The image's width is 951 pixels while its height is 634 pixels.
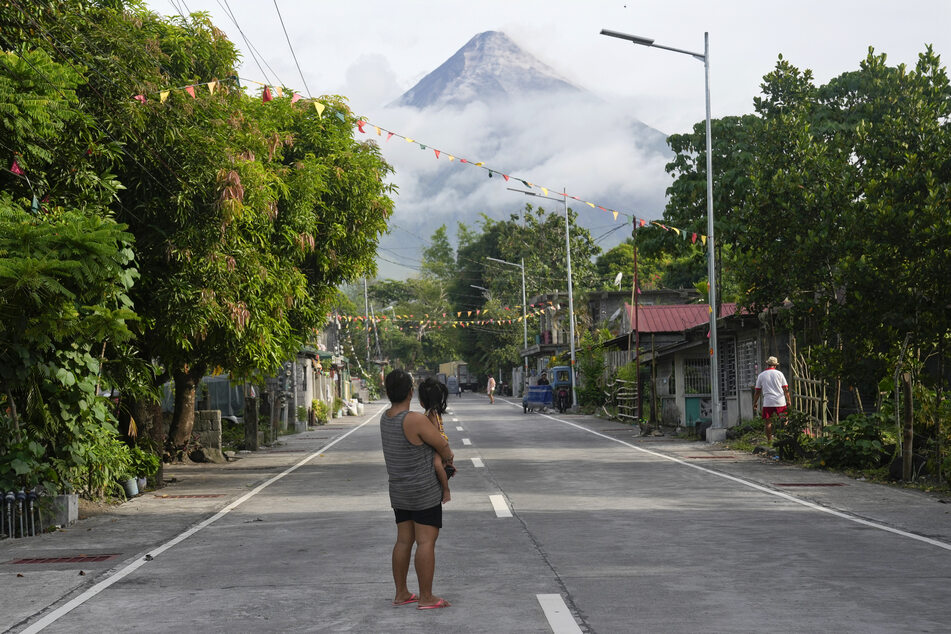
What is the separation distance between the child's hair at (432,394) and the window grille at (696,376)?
27.4 metres

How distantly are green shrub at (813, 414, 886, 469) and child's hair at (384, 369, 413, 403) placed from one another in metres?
13.2

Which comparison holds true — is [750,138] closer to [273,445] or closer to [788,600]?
[273,445]

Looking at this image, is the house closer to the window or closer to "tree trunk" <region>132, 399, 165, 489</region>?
the window

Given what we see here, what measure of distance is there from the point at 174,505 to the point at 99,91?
20.0ft

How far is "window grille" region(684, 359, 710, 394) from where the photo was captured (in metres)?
34.3

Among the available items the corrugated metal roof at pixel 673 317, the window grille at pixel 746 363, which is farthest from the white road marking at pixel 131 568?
the corrugated metal roof at pixel 673 317

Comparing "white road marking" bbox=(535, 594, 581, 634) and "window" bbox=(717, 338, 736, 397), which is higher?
"window" bbox=(717, 338, 736, 397)

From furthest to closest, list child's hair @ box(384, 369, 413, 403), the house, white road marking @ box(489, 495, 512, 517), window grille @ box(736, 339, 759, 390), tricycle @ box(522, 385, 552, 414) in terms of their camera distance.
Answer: tricycle @ box(522, 385, 552, 414) < window grille @ box(736, 339, 759, 390) < the house < white road marking @ box(489, 495, 512, 517) < child's hair @ box(384, 369, 413, 403)

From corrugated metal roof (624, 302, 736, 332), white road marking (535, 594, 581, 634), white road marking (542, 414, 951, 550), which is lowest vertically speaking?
white road marking (542, 414, 951, 550)

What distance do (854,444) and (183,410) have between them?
1392cm

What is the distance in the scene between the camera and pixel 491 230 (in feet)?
322

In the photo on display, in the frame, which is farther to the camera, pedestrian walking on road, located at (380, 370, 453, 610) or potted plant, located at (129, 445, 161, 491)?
potted plant, located at (129, 445, 161, 491)

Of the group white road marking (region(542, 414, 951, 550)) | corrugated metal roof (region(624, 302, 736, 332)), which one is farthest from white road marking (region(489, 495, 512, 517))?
corrugated metal roof (region(624, 302, 736, 332))

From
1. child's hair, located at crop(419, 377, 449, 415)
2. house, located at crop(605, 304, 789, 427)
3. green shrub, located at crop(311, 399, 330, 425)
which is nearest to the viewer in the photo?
child's hair, located at crop(419, 377, 449, 415)
